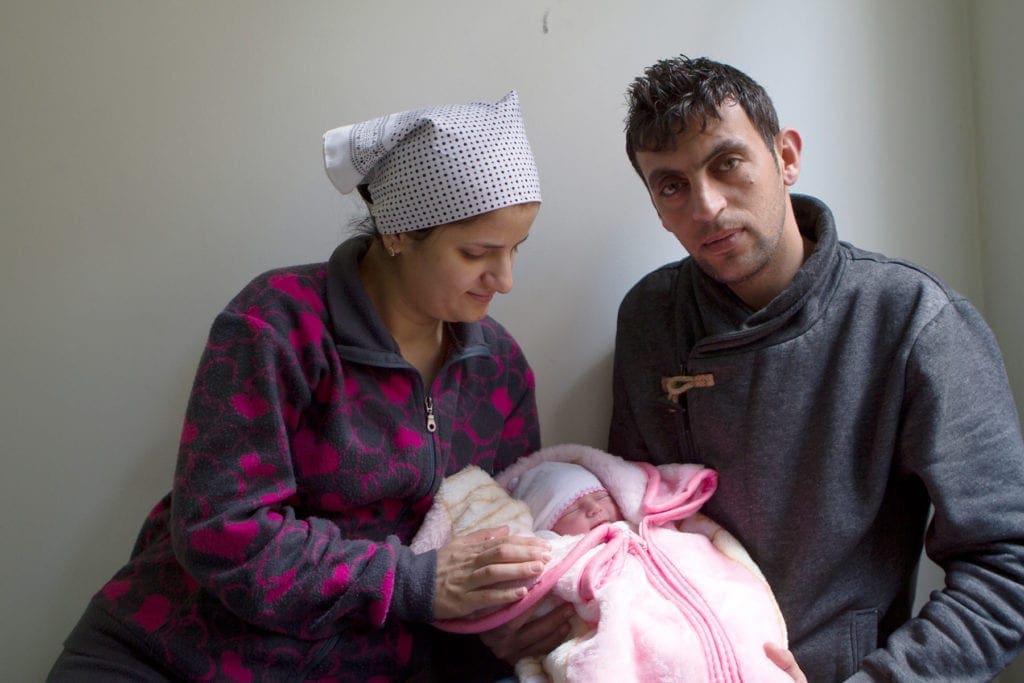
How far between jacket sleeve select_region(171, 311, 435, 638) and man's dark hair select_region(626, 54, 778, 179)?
0.71m

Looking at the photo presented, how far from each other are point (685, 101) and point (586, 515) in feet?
2.47

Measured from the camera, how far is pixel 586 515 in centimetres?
Result: 138

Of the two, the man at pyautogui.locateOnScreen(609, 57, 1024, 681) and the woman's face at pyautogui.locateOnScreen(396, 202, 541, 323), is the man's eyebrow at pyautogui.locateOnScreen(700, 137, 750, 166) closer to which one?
the man at pyautogui.locateOnScreen(609, 57, 1024, 681)

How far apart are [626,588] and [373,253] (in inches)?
29.7

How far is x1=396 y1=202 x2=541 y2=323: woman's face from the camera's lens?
1297 millimetres

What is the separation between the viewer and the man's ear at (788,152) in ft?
4.61

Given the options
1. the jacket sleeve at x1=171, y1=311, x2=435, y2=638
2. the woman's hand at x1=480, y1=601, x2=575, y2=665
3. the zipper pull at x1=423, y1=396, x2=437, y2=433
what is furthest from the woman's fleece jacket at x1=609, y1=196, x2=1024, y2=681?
the jacket sleeve at x1=171, y1=311, x2=435, y2=638

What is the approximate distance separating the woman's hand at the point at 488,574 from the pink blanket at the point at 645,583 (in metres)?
0.04

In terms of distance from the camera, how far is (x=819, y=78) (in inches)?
67.6

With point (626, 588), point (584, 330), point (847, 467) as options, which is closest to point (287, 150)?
point (584, 330)

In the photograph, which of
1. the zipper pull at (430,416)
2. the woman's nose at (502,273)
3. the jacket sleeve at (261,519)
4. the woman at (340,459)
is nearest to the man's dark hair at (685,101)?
the woman at (340,459)

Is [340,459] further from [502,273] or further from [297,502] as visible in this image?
[502,273]

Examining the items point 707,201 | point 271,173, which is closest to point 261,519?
point 271,173

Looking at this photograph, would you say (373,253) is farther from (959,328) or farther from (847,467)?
(959,328)
